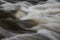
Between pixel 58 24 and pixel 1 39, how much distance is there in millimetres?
573

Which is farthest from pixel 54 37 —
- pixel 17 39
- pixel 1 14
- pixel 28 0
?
pixel 28 0

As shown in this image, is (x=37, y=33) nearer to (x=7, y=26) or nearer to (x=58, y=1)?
(x=7, y=26)

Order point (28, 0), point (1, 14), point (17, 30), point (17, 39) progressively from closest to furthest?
point (17, 39)
point (17, 30)
point (1, 14)
point (28, 0)

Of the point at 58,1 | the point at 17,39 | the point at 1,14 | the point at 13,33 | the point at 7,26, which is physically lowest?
the point at 17,39

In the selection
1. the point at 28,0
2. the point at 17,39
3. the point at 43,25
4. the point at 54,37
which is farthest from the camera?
the point at 28,0

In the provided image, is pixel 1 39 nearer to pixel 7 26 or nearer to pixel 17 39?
pixel 17 39

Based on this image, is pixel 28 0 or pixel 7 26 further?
A: pixel 28 0

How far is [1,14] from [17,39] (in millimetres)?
667

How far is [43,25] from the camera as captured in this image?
1.61m

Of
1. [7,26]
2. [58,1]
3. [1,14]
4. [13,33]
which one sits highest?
[58,1]

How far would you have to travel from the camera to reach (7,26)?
60.4 inches

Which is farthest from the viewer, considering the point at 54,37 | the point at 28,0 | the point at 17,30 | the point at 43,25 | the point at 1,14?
the point at 28,0

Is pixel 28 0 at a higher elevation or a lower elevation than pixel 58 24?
higher

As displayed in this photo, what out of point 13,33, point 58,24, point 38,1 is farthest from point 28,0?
point 13,33
